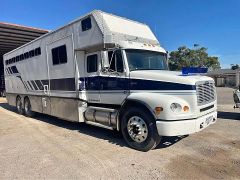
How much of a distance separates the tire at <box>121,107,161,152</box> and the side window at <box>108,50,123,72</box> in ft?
3.97

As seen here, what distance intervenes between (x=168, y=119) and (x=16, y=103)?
11298mm

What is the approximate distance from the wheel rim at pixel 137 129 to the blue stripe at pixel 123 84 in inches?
33.5

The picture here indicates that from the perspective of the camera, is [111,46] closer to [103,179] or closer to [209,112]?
[209,112]

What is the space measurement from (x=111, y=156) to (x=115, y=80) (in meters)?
2.21

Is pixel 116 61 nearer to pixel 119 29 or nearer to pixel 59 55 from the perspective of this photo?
pixel 119 29

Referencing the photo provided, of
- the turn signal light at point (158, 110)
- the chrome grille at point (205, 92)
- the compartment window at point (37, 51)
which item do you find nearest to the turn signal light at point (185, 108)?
the chrome grille at point (205, 92)

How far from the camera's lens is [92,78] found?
8.19 meters

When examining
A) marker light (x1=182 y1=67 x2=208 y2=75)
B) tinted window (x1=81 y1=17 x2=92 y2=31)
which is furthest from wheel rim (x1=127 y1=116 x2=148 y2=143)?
tinted window (x1=81 y1=17 x2=92 y2=31)

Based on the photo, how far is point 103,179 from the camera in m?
4.89

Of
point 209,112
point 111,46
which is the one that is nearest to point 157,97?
point 209,112

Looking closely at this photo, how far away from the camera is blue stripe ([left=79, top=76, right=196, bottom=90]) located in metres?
6.23

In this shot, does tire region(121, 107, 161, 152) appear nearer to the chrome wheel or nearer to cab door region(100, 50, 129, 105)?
cab door region(100, 50, 129, 105)

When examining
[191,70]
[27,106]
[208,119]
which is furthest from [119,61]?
[27,106]

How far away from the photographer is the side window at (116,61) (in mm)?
7117
